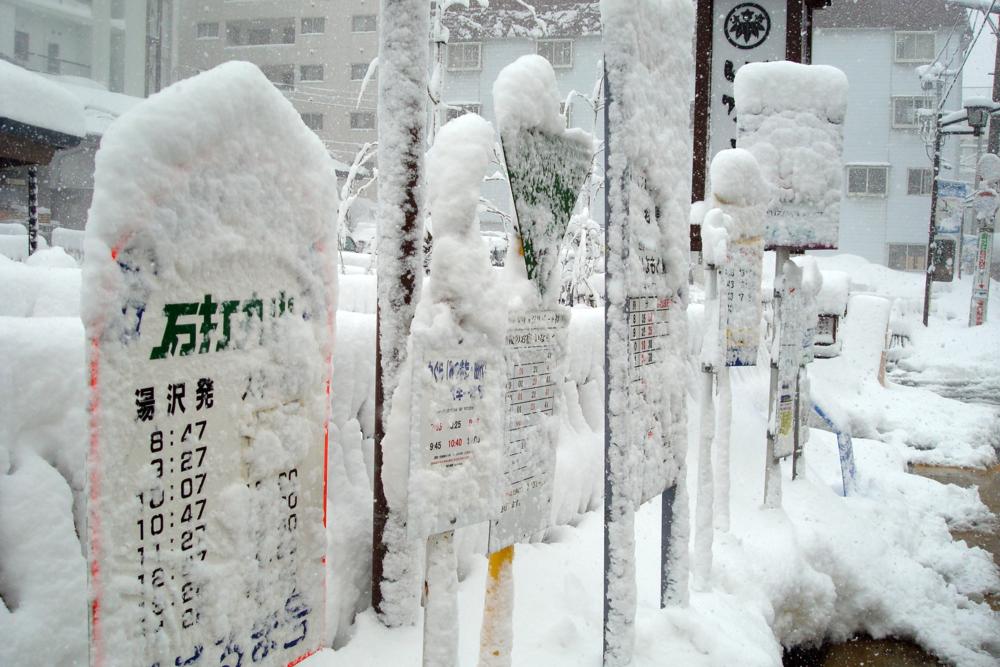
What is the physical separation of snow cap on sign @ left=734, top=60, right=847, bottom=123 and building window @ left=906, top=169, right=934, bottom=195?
2822 centimetres

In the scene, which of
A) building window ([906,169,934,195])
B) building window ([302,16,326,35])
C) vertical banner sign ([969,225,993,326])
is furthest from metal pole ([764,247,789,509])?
building window ([302,16,326,35])

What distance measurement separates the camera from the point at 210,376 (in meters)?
1.31

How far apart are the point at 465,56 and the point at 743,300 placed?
2604 centimetres

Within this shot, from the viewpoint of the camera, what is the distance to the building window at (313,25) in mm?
31125

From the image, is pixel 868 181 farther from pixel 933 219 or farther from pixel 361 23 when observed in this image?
pixel 361 23

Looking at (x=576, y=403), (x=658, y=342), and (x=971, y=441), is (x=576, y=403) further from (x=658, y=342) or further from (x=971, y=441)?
(x=971, y=441)

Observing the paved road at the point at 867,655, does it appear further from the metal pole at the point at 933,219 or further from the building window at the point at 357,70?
the building window at the point at 357,70

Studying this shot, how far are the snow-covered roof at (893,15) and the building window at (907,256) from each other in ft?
29.3

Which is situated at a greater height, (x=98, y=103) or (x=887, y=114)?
(x=887, y=114)

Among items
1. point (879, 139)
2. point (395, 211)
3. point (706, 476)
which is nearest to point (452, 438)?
point (395, 211)

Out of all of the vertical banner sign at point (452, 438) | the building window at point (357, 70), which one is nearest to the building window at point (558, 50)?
the building window at point (357, 70)

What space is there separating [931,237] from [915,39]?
1431cm

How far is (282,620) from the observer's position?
1.52 metres

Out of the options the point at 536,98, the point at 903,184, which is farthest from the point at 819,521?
the point at 903,184
